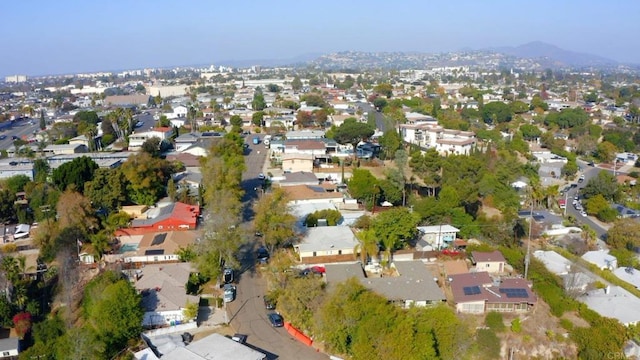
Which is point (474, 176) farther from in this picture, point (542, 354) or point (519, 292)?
point (542, 354)

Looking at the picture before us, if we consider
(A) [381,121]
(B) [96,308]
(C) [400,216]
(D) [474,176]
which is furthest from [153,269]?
(A) [381,121]

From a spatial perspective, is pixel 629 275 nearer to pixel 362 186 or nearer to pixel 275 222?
pixel 362 186

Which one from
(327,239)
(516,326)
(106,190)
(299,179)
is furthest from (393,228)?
(106,190)

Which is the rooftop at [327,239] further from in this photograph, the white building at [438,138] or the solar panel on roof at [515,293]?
the white building at [438,138]

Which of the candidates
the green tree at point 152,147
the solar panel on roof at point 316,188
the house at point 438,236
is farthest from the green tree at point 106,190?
the house at point 438,236

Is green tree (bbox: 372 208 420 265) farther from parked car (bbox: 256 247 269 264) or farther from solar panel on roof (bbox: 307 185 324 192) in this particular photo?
solar panel on roof (bbox: 307 185 324 192)

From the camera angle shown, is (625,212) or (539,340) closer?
(539,340)
